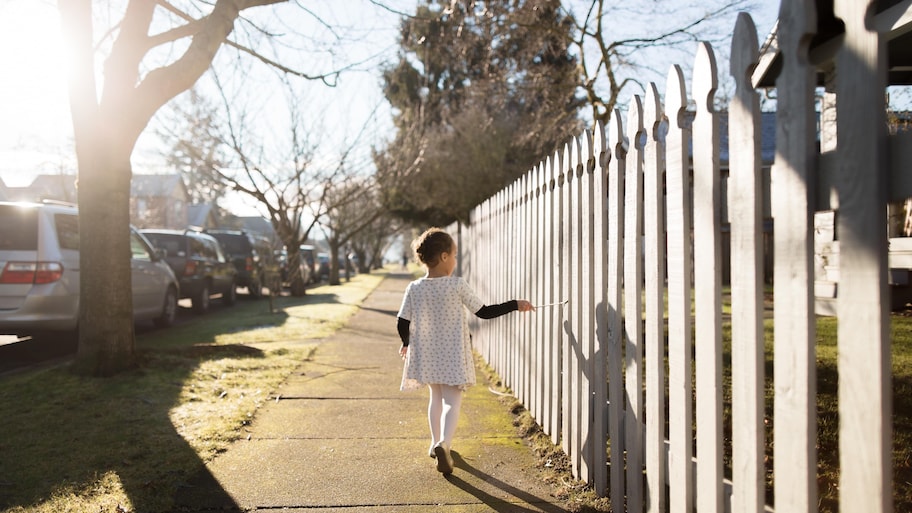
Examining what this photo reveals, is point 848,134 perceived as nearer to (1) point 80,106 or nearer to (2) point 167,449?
(2) point 167,449

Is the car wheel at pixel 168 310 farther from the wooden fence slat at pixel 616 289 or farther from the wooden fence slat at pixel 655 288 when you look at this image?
the wooden fence slat at pixel 655 288

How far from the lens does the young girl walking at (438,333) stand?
4223mm

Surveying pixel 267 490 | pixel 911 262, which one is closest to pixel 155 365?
pixel 267 490

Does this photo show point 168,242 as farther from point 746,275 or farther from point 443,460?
point 746,275

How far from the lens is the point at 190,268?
13.5 metres

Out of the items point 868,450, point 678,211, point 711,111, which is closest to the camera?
point 868,450

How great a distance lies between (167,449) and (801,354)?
368 cm

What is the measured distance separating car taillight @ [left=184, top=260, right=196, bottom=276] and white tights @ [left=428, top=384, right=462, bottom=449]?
1029 cm

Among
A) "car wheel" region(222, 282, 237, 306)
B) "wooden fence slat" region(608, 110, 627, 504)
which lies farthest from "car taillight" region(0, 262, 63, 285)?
"car wheel" region(222, 282, 237, 306)

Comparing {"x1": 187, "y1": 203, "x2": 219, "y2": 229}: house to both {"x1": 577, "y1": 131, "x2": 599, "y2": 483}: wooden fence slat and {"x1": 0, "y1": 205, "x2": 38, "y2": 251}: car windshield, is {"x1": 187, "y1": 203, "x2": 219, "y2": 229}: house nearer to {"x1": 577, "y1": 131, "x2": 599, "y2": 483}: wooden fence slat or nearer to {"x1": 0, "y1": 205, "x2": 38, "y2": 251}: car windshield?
{"x1": 0, "y1": 205, "x2": 38, "y2": 251}: car windshield

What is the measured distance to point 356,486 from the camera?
366 cm

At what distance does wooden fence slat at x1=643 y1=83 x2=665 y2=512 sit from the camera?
2.73 meters

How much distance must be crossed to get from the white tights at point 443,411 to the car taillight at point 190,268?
33.8 feet

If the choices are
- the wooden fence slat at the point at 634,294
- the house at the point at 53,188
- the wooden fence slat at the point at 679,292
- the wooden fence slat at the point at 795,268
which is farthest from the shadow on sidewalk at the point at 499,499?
the house at the point at 53,188
